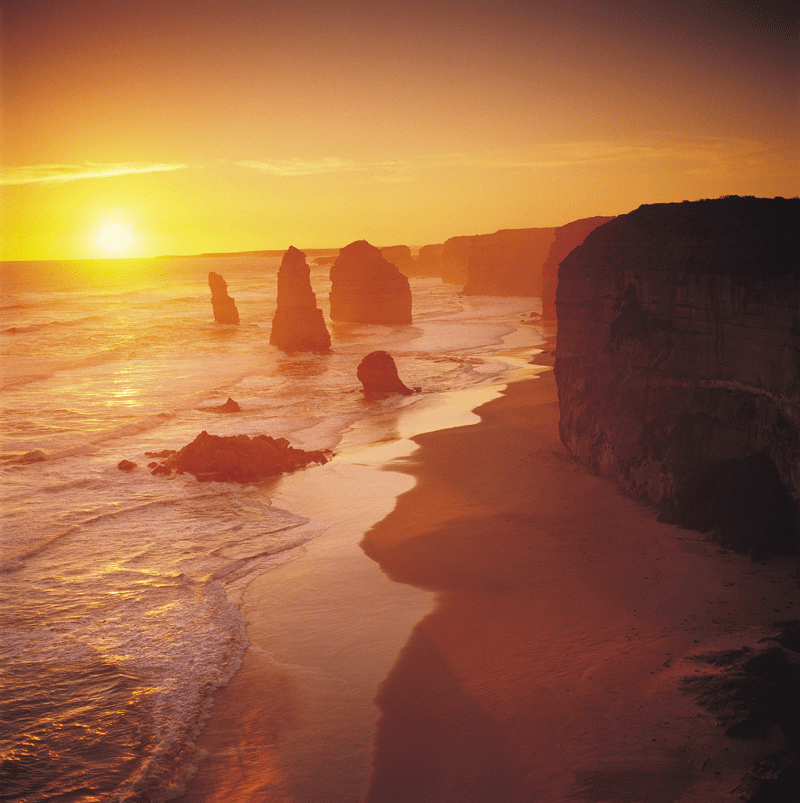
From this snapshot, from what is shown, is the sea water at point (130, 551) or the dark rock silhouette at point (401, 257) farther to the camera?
the dark rock silhouette at point (401, 257)

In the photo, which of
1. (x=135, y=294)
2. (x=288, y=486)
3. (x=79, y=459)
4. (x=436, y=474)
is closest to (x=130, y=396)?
(x=79, y=459)

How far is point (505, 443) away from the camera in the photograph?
21.6 meters

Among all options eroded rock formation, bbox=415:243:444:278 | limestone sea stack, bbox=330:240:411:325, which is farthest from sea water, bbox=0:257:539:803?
eroded rock formation, bbox=415:243:444:278

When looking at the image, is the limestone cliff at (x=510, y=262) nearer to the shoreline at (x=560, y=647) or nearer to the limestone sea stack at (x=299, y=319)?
the limestone sea stack at (x=299, y=319)

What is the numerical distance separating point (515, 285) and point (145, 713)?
106368mm

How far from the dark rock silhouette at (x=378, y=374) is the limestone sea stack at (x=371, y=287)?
Result: 39222 millimetres

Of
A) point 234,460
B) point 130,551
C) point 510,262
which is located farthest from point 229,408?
point 510,262

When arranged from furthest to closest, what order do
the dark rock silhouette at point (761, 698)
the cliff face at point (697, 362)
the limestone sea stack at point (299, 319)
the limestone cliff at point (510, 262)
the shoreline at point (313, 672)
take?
the limestone cliff at point (510, 262) < the limestone sea stack at point (299, 319) < the cliff face at point (697, 362) < the shoreline at point (313, 672) < the dark rock silhouette at point (761, 698)

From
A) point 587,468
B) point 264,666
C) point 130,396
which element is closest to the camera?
point 264,666

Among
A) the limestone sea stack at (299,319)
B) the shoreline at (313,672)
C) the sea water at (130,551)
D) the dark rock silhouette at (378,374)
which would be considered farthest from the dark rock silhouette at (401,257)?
the shoreline at (313,672)

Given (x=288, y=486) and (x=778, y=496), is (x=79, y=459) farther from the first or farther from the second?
(x=778, y=496)

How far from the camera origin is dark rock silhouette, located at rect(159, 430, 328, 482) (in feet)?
65.8

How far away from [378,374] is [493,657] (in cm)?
2381

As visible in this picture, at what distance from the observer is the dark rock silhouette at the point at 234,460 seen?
20.0 m
